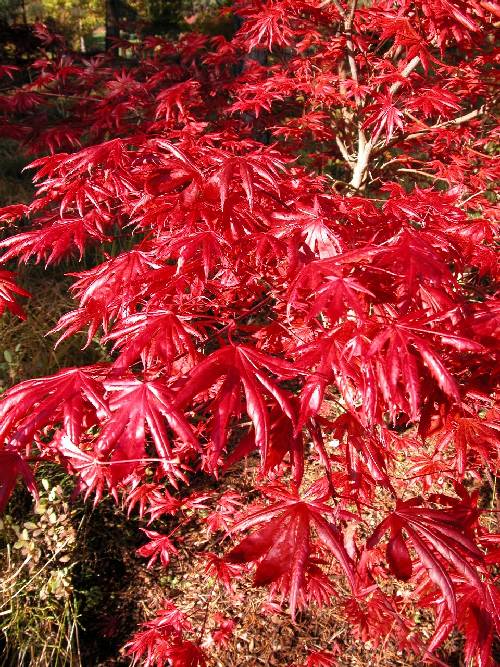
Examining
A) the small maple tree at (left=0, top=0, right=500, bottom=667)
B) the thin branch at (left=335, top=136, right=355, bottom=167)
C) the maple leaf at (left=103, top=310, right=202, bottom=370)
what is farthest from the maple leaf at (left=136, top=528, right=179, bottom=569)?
the thin branch at (left=335, top=136, right=355, bottom=167)

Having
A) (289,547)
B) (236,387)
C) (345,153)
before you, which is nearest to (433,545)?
(289,547)

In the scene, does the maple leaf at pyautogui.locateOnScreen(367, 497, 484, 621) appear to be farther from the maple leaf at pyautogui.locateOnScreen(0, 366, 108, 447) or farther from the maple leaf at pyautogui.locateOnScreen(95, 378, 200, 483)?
the maple leaf at pyautogui.locateOnScreen(0, 366, 108, 447)

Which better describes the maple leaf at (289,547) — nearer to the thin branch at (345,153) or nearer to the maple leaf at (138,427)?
the maple leaf at (138,427)

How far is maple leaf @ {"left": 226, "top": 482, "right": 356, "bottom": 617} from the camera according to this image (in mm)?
908

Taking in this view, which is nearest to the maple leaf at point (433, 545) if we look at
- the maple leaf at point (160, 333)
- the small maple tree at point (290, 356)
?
the small maple tree at point (290, 356)

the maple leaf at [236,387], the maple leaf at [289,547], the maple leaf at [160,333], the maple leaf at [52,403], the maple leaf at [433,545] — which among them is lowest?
the maple leaf at [433,545]

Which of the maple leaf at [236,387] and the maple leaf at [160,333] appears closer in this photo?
the maple leaf at [236,387]

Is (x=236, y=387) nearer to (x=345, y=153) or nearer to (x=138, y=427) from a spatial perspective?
(x=138, y=427)

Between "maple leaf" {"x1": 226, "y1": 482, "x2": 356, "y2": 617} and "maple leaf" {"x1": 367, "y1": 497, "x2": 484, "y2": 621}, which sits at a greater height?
"maple leaf" {"x1": 226, "y1": 482, "x2": 356, "y2": 617}

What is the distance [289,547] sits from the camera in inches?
37.8

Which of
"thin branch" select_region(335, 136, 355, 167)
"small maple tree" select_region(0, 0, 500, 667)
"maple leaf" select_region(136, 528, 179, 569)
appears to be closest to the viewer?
"small maple tree" select_region(0, 0, 500, 667)

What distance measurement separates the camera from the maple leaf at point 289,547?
908mm

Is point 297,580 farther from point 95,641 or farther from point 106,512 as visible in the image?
point 106,512

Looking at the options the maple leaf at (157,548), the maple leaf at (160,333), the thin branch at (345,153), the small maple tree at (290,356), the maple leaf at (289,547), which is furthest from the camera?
the thin branch at (345,153)
